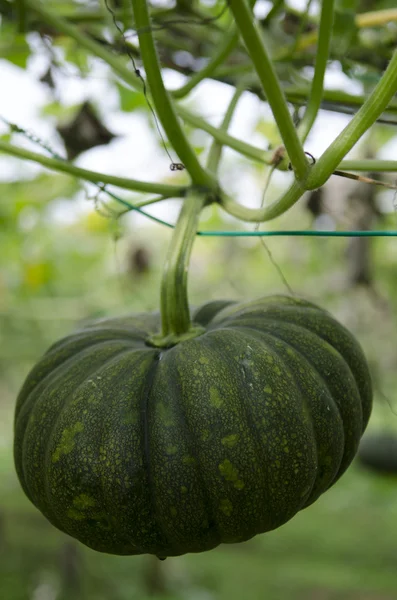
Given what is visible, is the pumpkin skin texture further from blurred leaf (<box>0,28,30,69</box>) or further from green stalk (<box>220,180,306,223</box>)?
blurred leaf (<box>0,28,30,69</box>)

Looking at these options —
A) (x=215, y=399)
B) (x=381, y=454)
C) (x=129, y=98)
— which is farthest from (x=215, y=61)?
(x=381, y=454)

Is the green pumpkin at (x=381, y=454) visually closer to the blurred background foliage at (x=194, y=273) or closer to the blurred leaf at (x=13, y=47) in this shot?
the blurred background foliage at (x=194, y=273)

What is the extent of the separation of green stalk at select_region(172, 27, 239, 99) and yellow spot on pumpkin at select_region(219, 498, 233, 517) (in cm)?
120

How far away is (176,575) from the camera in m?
6.50

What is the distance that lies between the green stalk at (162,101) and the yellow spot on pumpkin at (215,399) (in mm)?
529

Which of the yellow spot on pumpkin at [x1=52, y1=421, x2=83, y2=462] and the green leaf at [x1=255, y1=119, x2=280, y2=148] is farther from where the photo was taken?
the green leaf at [x1=255, y1=119, x2=280, y2=148]

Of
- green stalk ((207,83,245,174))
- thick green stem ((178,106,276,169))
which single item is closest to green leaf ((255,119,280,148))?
green stalk ((207,83,245,174))

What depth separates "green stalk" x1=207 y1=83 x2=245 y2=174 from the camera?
177 centimetres

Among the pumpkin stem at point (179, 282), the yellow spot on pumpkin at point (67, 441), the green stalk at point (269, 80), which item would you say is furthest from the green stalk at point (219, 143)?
the yellow spot on pumpkin at point (67, 441)

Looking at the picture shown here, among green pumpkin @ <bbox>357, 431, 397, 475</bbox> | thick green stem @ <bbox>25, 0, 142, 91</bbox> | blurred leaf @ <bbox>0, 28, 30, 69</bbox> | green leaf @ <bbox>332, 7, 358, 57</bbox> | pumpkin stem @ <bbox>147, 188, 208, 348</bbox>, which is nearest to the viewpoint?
pumpkin stem @ <bbox>147, 188, 208, 348</bbox>

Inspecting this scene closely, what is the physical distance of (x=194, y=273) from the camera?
28.6 feet

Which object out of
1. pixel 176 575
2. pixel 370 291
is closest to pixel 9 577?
pixel 176 575

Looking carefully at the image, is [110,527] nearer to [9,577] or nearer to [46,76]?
[46,76]

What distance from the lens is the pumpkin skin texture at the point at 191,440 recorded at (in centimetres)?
128
